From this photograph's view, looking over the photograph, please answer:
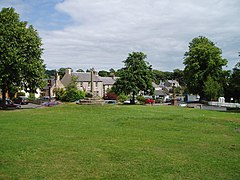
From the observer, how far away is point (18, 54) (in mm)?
35031

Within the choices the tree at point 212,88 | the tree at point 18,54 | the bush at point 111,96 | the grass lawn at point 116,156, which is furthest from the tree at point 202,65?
the grass lawn at point 116,156

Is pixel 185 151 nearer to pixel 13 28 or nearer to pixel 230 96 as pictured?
pixel 13 28

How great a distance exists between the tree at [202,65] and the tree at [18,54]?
35092 mm

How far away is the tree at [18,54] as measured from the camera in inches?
1344

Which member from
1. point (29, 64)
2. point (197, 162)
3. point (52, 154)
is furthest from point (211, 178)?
point (29, 64)

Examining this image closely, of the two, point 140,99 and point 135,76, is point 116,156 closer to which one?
point 135,76

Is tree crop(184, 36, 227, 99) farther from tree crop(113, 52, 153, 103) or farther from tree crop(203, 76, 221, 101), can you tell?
tree crop(113, 52, 153, 103)

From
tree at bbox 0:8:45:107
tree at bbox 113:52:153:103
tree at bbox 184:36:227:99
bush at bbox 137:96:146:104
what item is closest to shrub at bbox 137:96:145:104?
bush at bbox 137:96:146:104

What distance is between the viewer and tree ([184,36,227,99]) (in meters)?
59.2

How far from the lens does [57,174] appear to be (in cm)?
804

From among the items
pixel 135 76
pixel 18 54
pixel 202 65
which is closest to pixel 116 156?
pixel 18 54

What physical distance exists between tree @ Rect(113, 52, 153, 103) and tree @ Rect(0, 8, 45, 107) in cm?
1952

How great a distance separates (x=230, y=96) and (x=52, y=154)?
56.6 meters

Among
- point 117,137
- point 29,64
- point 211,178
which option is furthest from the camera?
point 29,64
